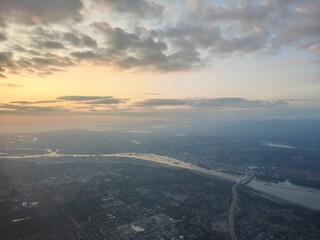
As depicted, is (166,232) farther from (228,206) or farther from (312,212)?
(312,212)

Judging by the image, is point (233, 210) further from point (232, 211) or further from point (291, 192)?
point (291, 192)

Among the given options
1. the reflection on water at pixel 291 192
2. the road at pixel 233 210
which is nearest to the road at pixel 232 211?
the road at pixel 233 210

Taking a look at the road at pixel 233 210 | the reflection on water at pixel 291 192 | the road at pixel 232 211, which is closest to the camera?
the road at pixel 232 211

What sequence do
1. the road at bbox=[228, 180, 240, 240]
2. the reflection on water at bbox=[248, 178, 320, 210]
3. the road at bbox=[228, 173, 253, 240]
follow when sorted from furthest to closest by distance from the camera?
1. the reflection on water at bbox=[248, 178, 320, 210]
2. the road at bbox=[228, 173, 253, 240]
3. the road at bbox=[228, 180, 240, 240]

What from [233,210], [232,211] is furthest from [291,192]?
[232,211]

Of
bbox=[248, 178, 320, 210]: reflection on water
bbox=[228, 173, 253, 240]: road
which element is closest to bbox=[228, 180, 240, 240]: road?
bbox=[228, 173, 253, 240]: road

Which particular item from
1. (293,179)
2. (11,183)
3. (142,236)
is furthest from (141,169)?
(142,236)

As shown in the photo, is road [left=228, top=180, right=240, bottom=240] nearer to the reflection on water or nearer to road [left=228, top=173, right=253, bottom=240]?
road [left=228, top=173, right=253, bottom=240]

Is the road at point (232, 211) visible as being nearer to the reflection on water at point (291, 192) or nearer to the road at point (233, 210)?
the road at point (233, 210)
